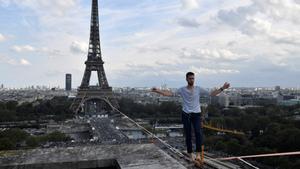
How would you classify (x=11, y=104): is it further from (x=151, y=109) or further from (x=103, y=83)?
(x=151, y=109)

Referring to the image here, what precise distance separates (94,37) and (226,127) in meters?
22.4

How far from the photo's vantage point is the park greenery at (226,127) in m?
23.5

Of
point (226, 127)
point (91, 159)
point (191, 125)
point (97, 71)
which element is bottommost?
point (226, 127)

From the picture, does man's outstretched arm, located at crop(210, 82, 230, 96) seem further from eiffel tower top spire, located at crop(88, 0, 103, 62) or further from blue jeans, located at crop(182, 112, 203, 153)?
eiffel tower top spire, located at crop(88, 0, 103, 62)

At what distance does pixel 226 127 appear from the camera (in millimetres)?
37312

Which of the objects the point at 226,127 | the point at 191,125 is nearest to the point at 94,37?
the point at 226,127

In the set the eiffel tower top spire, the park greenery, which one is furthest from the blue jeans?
the eiffel tower top spire

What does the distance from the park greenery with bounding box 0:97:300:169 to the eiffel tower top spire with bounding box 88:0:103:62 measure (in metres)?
8.82

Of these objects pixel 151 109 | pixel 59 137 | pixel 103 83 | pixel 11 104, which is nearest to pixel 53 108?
pixel 11 104

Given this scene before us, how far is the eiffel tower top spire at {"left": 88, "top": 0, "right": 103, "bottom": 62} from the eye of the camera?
49781mm

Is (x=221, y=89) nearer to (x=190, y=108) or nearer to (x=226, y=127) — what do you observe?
(x=190, y=108)

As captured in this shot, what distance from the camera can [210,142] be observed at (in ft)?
92.0

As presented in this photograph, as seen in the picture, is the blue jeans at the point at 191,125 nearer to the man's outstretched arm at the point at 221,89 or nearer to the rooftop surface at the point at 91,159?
the man's outstretched arm at the point at 221,89

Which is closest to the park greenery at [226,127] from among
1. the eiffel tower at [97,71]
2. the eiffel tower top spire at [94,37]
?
the eiffel tower at [97,71]
